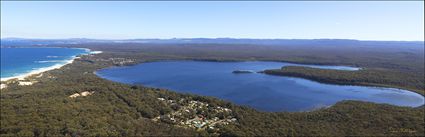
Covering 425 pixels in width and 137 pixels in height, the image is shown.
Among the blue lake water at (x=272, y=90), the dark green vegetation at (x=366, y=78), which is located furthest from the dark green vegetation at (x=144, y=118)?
the dark green vegetation at (x=366, y=78)

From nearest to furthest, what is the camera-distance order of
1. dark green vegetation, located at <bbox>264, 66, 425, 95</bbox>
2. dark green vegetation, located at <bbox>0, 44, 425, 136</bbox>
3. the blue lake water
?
dark green vegetation, located at <bbox>0, 44, 425, 136</bbox>, the blue lake water, dark green vegetation, located at <bbox>264, 66, 425, 95</bbox>

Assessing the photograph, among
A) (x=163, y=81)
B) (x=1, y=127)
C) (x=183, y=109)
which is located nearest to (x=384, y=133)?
(x=183, y=109)

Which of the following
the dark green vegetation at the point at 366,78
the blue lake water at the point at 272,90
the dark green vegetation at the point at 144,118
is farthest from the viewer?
the dark green vegetation at the point at 366,78

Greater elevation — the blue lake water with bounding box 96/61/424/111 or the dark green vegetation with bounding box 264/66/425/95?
the dark green vegetation with bounding box 264/66/425/95

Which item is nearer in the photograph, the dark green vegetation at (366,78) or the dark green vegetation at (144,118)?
the dark green vegetation at (144,118)

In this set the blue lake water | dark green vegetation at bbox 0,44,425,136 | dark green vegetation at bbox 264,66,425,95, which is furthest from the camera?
dark green vegetation at bbox 264,66,425,95

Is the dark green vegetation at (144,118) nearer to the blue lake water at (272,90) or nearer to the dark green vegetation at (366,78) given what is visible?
the blue lake water at (272,90)

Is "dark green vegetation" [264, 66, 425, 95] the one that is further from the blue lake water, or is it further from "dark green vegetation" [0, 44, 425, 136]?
"dark green vegetation" [0, 44, 425, 136]

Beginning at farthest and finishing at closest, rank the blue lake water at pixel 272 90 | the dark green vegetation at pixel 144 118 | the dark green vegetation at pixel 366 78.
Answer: the dark green vegetation at pixel 366 78, the blue lake water at pixel 272 90, the dark green vegetation at pixel 144 118

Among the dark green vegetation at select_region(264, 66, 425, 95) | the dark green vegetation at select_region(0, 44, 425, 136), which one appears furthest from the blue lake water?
the dark green vegetation at select_region(0, 44, 425, 136)

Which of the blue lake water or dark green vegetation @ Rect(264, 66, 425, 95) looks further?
dark green vegetation @ Rect(264, 66, 425, 95)

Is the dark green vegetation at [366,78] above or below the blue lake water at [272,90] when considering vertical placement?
above
